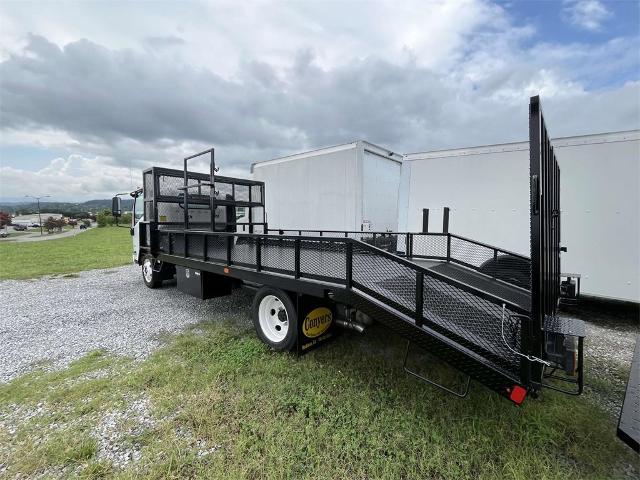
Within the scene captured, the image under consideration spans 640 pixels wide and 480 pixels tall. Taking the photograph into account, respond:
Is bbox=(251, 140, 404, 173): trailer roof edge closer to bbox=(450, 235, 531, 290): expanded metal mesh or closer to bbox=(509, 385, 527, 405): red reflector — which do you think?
bbox=(450, 235, 531, 290): expanded metal mesh

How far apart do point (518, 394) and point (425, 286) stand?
36.5 inches

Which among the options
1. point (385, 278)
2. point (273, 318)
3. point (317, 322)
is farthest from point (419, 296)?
point (273, 318)

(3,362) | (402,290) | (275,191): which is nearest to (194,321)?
(3,362)

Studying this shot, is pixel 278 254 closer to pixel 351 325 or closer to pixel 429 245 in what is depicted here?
pixel 351 325

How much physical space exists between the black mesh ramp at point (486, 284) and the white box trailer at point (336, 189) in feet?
8.23

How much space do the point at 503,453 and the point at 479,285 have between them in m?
2.05

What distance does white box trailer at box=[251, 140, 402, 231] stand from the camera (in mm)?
6633

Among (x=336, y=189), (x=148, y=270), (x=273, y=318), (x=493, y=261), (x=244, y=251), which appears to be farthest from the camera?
(x=336, y=189)

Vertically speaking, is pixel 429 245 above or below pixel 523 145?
below

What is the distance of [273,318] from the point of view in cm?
382

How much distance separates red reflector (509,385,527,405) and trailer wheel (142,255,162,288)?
6.44 meters

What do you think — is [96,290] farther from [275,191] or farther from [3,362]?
[275,191]

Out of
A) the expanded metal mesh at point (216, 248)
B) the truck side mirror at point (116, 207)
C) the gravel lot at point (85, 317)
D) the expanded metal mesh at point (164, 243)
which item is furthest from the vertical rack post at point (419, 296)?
the truck side mirror at point (116, 207)

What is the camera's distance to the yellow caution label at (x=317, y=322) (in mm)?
3449
